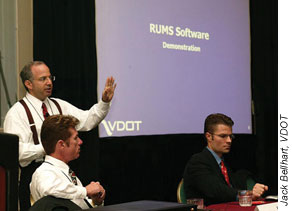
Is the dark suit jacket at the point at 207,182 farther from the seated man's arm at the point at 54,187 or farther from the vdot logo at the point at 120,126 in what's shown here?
the vdot logo at the point at 120,126

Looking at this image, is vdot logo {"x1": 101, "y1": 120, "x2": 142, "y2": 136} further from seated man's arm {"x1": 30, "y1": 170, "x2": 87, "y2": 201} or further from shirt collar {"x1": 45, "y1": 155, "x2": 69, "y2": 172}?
seated man's arm {"x1": 30, "y1": 170, "x2": 87, "y2": 201}

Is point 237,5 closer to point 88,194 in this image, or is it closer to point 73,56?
point 73,56

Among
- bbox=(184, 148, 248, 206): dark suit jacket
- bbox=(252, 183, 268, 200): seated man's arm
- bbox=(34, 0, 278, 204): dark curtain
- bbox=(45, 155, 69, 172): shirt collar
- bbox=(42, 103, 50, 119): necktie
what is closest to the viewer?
bbox=(45, 155, 69, 172): shirt collar

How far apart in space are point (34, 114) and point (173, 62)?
1.78 meters

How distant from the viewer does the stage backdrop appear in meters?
4.05

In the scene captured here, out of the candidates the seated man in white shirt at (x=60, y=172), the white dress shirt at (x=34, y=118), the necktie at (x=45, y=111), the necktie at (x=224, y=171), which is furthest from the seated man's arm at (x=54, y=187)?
the necktie at (x=224, y=171)

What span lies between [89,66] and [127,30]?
1.85 ft

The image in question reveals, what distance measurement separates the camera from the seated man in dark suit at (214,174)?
2.74 m

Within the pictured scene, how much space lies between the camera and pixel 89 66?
3.82 meters

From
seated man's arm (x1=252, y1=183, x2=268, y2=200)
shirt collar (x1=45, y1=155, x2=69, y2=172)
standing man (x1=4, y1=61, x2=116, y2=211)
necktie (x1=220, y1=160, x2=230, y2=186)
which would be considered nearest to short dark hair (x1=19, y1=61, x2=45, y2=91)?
standing man (x1=4, y1=61, x2=116, y2=211)

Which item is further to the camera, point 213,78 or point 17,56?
point 213,78

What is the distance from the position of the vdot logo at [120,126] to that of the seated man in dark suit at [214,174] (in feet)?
3.39

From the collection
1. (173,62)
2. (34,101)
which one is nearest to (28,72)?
(34,101)
